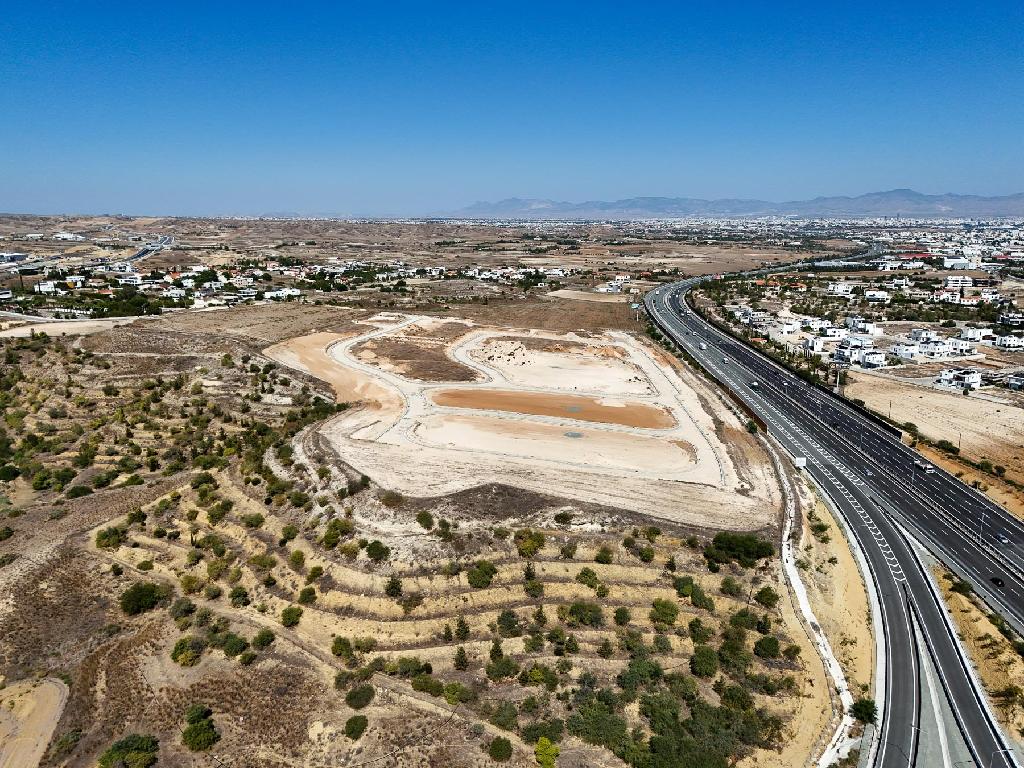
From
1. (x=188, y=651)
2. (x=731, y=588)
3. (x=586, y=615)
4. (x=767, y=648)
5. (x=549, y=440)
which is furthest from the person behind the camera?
(x=549, y=440)

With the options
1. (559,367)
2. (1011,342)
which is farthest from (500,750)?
(1011,342)

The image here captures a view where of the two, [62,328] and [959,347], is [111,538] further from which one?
[959,347]

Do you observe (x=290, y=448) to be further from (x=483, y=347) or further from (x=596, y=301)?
(x=596, y=301)

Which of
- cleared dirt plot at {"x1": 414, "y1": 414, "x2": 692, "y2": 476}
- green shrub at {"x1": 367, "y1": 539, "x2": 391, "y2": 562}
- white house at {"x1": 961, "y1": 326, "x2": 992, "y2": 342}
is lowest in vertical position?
green shrub at {"x1": 367, "y1": 539, "x2": 391, "y2": 562}

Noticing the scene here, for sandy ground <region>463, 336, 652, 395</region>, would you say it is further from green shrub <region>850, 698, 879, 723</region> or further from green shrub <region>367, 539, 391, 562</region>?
green shrub <region>850, 698, 879, 723</region>

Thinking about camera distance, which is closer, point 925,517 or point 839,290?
point 925,517

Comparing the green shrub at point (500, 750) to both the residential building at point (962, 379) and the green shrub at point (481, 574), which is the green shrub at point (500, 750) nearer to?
the green shrub at point (481, 574)

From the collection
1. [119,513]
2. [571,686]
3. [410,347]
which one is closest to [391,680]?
[571,686]

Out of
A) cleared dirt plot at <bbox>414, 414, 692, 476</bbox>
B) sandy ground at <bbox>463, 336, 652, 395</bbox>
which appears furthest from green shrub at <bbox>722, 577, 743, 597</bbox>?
sandy ground at <bbox>463, 336, 652, 395</bbox>
